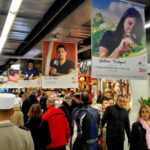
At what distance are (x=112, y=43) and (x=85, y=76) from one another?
10714mm

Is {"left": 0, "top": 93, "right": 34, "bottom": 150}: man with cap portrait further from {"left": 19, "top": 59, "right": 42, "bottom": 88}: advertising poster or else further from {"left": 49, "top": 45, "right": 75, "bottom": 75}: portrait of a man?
{"left": 19, "top": 59, "right": 42, "bottom": 88}: advertising poster

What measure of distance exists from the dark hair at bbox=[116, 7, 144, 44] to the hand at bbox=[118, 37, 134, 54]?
99 millimetres

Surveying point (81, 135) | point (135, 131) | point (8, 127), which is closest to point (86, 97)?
point (81, 135)

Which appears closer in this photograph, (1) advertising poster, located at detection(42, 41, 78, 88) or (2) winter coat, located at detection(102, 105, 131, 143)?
(2) winter coat, located at detection(102, 105, 131, 143)

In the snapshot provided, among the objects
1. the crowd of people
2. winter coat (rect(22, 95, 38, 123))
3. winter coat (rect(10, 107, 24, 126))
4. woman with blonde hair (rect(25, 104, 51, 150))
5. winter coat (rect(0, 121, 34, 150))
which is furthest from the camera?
winter coat (rect(22, 95, 38, 123))

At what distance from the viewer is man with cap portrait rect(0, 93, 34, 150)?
6.49ft

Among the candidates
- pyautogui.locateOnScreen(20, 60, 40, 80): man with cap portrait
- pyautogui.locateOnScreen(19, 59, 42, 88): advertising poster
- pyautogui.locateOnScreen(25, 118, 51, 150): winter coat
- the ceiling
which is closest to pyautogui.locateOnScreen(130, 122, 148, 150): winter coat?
pyautogui.locateOnScreen(25, 118, 51, 150): winter coat

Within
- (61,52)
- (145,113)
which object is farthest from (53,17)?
(145,113)

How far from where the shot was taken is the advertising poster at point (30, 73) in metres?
9.55

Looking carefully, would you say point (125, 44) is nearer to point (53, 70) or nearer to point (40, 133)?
point (40, 133)

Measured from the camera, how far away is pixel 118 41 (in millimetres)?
3535

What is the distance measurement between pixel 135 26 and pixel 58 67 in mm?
3336

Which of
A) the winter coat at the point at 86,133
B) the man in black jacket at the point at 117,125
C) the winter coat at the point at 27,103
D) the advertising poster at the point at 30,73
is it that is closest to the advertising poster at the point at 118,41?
the winter coat at the point at 86,133

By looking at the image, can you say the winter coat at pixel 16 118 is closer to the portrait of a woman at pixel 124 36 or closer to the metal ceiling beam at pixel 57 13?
the metal ceiling beam at pixel 57 13
